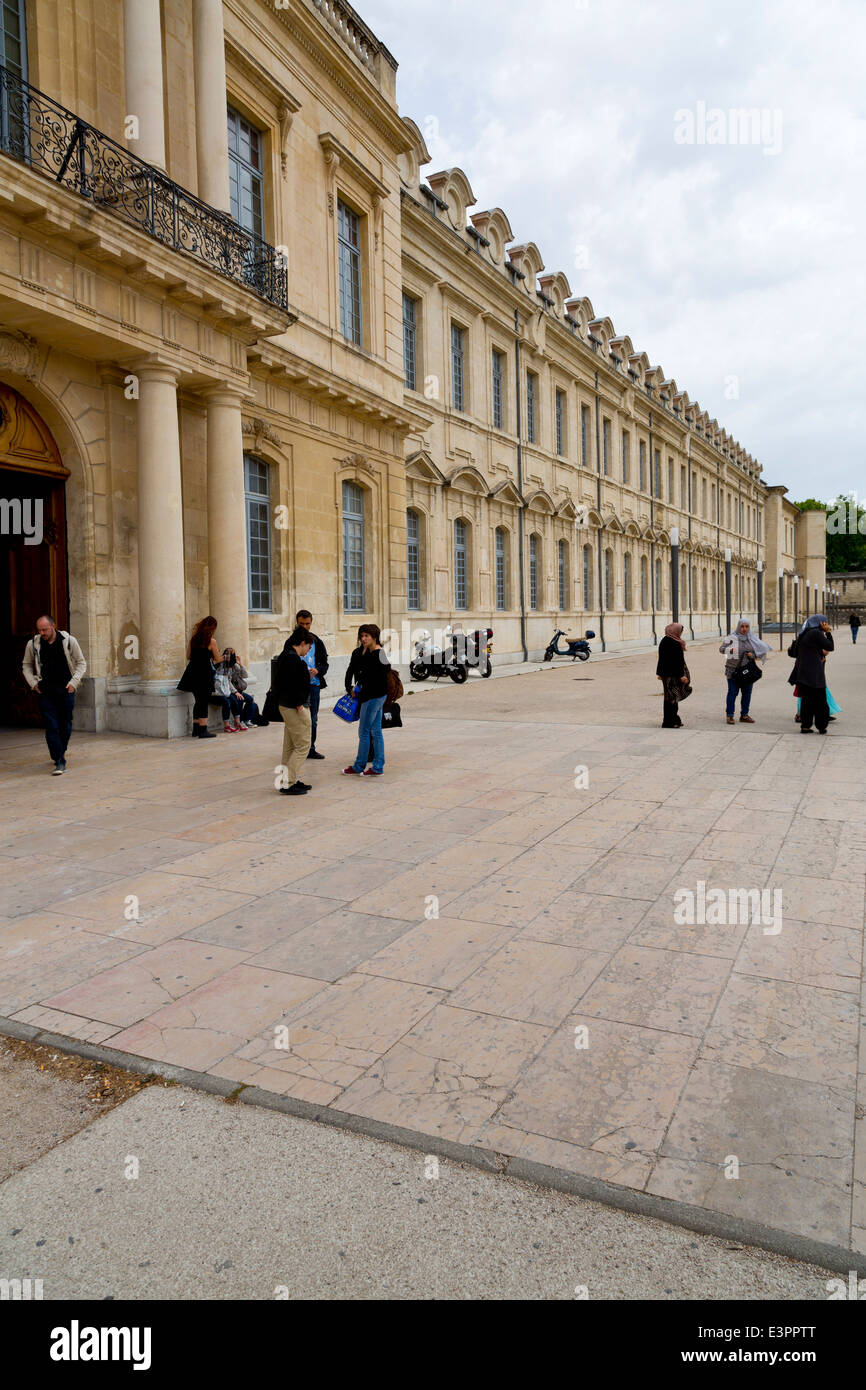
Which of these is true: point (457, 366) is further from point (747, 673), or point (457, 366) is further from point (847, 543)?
point (847, 543)

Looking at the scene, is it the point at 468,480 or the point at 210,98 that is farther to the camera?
the point at 468,480

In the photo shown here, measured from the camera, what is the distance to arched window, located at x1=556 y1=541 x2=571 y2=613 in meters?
36.6

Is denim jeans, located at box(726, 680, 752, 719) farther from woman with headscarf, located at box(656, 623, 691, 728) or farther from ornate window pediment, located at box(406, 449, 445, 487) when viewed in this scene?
ornate window pediment, located at box(406, 449, 445, 487)

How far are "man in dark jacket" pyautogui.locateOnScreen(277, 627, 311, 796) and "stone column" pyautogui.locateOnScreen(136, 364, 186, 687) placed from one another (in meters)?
4.80

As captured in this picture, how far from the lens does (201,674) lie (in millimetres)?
13055

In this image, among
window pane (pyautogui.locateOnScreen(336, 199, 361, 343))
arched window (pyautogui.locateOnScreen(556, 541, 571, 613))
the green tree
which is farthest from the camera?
the green tree

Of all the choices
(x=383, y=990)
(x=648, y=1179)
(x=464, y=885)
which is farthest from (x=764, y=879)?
(x=648, y=1179)

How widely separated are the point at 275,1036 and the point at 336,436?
16894 millimetres

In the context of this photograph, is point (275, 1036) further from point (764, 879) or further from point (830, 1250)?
point (764, 879)

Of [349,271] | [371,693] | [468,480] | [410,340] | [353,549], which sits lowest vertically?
[371,693]

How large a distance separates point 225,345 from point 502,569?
17708 mm

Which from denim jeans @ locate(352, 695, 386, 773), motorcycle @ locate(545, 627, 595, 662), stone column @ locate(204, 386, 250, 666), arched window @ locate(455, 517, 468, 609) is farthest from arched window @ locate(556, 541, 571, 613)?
denim jeans @ locate(352, 695, 386, 773)

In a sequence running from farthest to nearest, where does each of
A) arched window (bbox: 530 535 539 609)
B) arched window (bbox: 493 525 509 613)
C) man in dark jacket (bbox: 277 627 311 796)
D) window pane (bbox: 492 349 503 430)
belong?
1. arched window (bbox: 530 535 539 609)
2. window pane (bbox: 492 349 503 430)
3. arched window (bbox: 493 525 509 613)
4. man in dark jacket (bbox: 277 627 311 796)

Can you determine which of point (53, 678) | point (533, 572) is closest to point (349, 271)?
point (53, 678)
